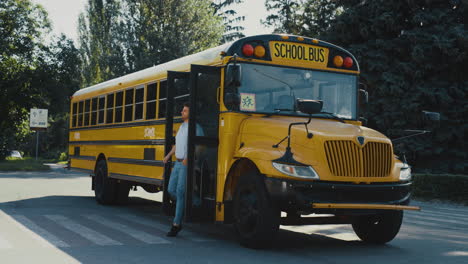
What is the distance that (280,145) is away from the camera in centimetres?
738

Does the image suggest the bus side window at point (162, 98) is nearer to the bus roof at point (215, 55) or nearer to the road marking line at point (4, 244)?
the bus roof at point (215, 55)

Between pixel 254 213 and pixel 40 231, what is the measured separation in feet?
10.6

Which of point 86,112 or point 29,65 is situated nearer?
point 86,112

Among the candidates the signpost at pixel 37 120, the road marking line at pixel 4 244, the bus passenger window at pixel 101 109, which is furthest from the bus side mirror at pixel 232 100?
the signpost at pixel 37 120

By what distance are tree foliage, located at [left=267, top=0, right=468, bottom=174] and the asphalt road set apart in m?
11.0

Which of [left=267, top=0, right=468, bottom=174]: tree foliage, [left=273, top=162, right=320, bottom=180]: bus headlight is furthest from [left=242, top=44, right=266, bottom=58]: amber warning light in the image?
[left=267, top=0, right=468, bottom=174]: tree foliage

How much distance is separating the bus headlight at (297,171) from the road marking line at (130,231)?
6.54 feet

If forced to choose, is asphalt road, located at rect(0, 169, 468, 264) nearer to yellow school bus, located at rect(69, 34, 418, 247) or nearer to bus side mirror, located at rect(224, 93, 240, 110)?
yellow school bus, located at rect(69, 34, 418, 247)

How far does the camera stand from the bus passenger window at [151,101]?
35.3 ft

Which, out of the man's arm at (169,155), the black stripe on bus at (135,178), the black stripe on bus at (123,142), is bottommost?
the black stripe on bus at (135,178)

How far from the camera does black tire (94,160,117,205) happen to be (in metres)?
12.9

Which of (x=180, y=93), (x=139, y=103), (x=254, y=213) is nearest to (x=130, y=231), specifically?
(x=180, y=93)

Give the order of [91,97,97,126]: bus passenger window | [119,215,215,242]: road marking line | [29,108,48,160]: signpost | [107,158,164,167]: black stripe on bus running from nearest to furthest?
[119,215,215,242]: road marking line → [107,158,164,167]: black stripe on bus → [91,97,97,126]: bus passenger window → [29,108,48,160]: signpost

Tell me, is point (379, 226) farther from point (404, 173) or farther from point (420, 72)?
point (420, 72)
